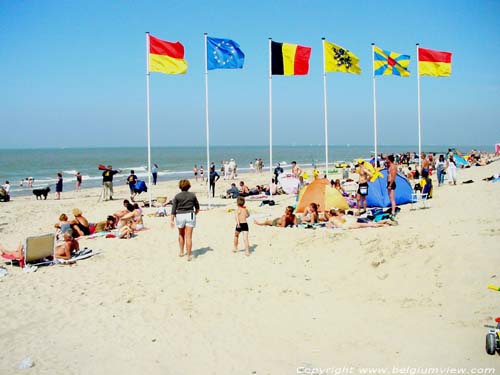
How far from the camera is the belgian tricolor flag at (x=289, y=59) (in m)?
15.2

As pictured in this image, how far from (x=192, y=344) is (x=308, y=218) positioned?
22.7ft

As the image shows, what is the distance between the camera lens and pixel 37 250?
930 cm

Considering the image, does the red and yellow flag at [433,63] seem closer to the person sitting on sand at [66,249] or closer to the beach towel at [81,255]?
the beach towel at [81,255]

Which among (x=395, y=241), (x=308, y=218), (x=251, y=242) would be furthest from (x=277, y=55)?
(x=395, y=241)

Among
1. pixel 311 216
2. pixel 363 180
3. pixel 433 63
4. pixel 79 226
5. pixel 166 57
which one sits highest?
pixel 433 63

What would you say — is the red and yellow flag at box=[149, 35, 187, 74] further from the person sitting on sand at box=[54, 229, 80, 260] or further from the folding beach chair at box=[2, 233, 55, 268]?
the folding beach chair at box=[2, 233, 55, 268]

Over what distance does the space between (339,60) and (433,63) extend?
477cm

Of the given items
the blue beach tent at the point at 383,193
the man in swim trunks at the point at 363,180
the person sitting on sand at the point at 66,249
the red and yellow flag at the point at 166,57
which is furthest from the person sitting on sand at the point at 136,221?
the blue beach tent at the point at 383,193

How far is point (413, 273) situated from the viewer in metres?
7.59

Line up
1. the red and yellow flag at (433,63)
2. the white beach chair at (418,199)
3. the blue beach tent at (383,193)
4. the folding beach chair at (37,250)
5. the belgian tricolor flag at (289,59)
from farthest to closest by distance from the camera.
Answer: the red and yellow flag at (433,63), the belgian tricolor flag at (289,59), the blue beach tent at (383,193), the white beach chair at (418,199), the folding beach chair at (37,250)

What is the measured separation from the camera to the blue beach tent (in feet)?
47.6

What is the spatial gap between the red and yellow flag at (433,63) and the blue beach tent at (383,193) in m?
6.07

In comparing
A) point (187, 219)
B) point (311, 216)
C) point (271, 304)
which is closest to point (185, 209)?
point (187, 219)

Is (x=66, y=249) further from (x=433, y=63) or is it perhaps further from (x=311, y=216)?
(x=433, y=63)
